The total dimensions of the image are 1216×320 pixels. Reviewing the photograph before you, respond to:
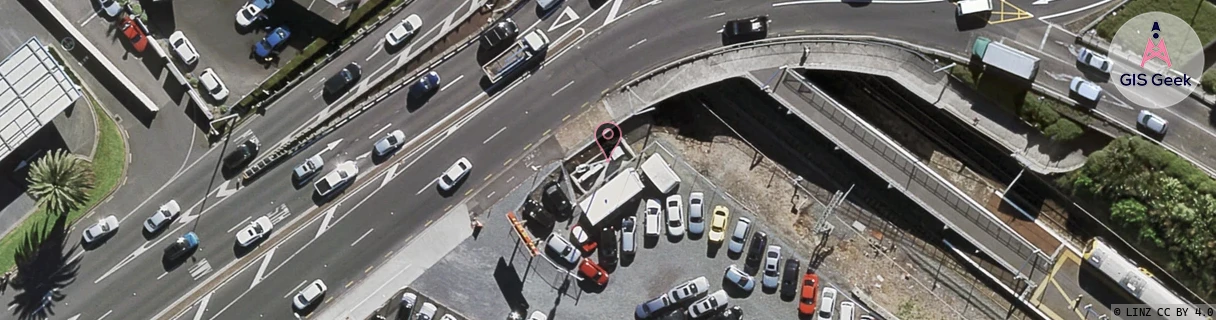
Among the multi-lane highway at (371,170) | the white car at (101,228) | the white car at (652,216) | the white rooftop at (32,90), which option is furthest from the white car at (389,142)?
the white car at (101,228)

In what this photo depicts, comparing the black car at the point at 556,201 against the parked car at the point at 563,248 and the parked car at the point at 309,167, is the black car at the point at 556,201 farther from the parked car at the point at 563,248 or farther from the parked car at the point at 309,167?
the parked car at the point at 309,167

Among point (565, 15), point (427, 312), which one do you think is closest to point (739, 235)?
point (565, 15)

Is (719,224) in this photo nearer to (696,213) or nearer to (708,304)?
(696,213)

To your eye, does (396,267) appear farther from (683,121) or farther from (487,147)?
(683,121)

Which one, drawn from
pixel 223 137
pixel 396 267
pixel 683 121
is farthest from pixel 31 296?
pixel 683 121

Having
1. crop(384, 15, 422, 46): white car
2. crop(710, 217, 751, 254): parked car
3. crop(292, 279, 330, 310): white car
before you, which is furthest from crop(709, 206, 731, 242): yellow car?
crop(292, 279, 330, 310): white car

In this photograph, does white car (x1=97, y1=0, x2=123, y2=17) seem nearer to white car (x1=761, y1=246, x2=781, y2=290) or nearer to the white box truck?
white car (x1=761, y1=246, x2=781, y2=290)

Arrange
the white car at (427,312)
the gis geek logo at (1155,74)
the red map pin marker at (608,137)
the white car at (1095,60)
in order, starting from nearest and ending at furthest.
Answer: the white car at (1095,60), the gis geek logo at (1155,74), the red map pin marker at (608,137), the white car at (427,312)
